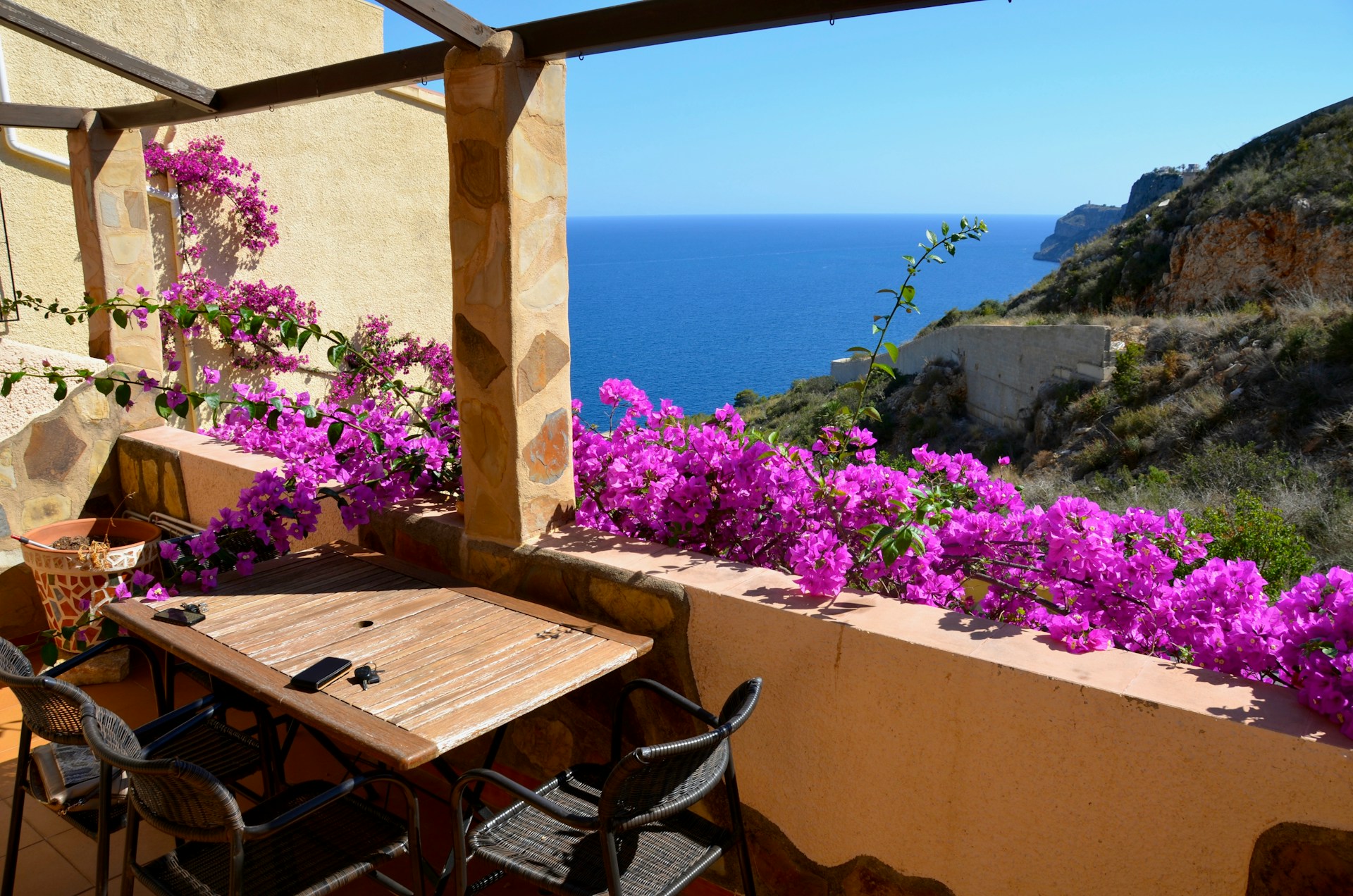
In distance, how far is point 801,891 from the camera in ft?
6.27

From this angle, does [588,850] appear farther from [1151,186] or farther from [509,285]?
[1151,186]

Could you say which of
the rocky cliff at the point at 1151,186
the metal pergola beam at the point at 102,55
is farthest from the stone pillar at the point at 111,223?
the rocky cliff at the point at 1151,186

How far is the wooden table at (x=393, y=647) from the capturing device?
159 centimetres

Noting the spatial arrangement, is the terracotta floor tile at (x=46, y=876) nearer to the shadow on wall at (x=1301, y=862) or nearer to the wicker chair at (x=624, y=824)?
the wicker chair at (x=624, y=824)

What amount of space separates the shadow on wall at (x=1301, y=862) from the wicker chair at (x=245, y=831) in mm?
1347

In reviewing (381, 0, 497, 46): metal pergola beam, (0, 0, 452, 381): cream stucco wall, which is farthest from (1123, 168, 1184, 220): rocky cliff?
(381, 0, 497, 46): metal pergola beam

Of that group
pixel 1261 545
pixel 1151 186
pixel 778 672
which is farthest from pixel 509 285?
pixel 1151 186

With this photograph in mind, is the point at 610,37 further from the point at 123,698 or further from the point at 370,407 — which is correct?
the point at 123,698

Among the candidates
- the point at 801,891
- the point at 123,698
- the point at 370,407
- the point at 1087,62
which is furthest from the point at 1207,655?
the point at 1087,62

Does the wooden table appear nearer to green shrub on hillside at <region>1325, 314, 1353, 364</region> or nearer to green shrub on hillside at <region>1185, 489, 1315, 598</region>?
green shrub on hillside at <region>1185, 489, 1315, 598</region>

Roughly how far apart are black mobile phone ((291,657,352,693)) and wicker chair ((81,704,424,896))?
0.19 m

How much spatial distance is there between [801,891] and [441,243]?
7532 mm

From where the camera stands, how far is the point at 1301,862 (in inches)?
51.3

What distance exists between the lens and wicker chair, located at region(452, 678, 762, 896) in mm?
1418
